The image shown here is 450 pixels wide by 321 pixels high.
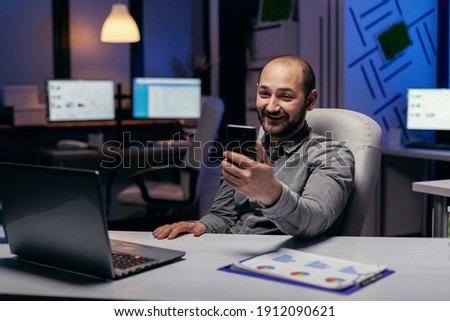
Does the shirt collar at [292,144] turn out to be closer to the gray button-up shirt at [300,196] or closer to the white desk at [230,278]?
the gray button-up shirt at [300,196]

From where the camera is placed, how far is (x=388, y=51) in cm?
432

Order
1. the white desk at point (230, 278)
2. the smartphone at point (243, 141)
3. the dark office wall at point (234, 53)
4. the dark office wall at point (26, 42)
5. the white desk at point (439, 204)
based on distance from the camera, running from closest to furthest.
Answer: the white desk at point (230, 278) < the smartphone at point (243, 141) < the white desk at point (439, 204) < the dark office wall at point (26, 42) < the dark office wall at point (234, 53)

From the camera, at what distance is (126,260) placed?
150 centimetres

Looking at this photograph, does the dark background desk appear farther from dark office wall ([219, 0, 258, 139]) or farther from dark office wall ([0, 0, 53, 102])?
dark office wall ([0, 0, 53, 102])

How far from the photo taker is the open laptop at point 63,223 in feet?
4.36

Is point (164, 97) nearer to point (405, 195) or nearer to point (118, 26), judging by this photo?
point (118, 26)

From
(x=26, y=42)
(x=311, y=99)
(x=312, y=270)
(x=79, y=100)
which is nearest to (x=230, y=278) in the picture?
(x=312, y=270)

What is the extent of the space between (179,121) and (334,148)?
335 cm

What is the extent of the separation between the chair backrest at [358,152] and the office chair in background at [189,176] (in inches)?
79.4

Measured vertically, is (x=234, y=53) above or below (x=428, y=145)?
above

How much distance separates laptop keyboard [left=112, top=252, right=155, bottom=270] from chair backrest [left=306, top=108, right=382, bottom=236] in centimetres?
75

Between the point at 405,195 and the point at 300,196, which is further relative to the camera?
the point at 405,195

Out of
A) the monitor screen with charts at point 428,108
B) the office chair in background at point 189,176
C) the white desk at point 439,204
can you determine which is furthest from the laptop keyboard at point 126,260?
the monitor screen with charts at point 428,108

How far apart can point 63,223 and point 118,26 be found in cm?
380
